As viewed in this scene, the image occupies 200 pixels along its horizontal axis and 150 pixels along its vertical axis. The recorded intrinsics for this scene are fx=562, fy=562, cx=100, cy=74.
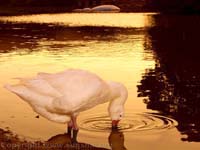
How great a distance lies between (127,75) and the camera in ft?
54.2

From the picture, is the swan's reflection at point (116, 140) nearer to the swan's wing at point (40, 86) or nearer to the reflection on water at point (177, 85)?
the reflection on water at point (177, 85)

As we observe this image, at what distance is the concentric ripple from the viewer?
10.4 metres

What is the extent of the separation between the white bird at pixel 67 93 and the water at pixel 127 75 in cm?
66

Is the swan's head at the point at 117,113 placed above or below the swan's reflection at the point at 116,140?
above

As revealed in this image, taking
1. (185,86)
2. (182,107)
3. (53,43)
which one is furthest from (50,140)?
(53,43)

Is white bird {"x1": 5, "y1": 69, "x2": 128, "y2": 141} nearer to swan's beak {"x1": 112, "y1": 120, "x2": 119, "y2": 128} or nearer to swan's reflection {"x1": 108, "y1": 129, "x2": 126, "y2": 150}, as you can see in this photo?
swan's beak {"x1": 112, "y1": 120, "x2": 119, "y2": 128}

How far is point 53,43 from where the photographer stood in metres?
27.2

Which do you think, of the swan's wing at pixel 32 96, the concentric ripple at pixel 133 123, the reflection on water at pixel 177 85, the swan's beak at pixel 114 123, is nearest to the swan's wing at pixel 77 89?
the swan's wing at pixel 32 96

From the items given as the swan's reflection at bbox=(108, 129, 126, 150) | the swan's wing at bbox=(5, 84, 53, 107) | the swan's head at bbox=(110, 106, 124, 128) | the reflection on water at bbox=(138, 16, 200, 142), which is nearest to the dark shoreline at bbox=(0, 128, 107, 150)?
the swan's reflection at bbox=(108, 129, 126, 150)

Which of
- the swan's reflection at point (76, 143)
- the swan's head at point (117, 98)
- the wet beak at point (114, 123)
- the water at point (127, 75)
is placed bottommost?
the swan's reflection at point (76, 143)

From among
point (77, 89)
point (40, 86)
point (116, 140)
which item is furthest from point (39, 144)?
point (116, 140)

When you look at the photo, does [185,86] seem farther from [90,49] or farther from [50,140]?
[90,49]

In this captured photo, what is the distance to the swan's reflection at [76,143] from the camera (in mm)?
9320

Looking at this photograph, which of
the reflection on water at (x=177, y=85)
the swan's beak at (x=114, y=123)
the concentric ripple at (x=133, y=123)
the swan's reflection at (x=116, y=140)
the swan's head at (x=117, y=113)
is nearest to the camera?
the swan's reflection at (x=116, y=140)
